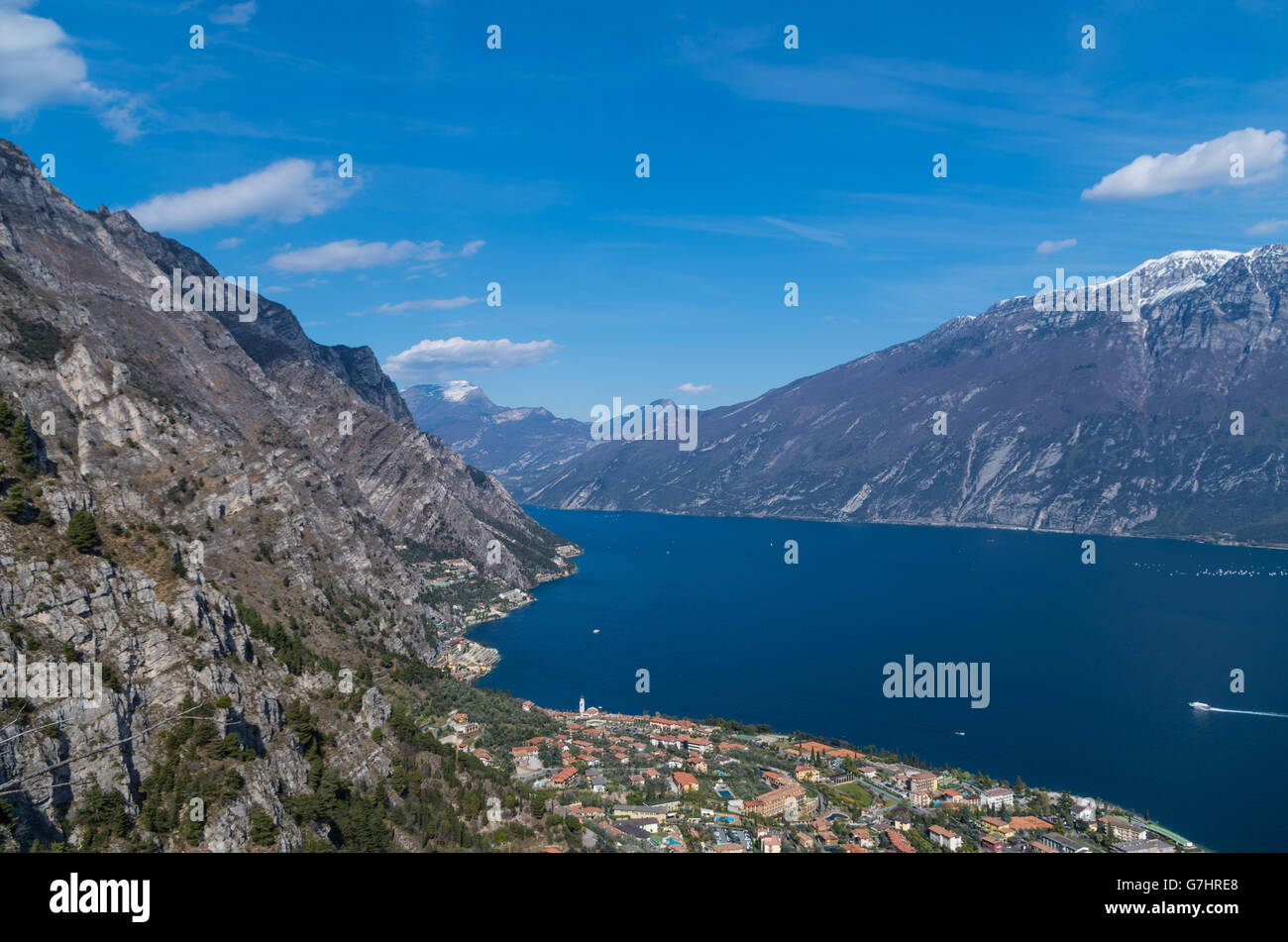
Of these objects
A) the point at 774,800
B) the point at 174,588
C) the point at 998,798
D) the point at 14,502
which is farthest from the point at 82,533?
the point at 998,798

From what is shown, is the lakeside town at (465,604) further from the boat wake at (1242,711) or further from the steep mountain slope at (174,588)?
the boat wake at (1242,711)

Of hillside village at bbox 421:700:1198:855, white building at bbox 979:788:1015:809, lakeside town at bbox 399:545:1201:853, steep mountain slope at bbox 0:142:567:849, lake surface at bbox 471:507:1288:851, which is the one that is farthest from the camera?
lake surface at bbox 471:507:1288:851

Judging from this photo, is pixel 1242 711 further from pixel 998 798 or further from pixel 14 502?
pixel 14 502

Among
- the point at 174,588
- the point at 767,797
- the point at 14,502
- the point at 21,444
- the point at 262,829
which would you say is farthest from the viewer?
the point at 767,797

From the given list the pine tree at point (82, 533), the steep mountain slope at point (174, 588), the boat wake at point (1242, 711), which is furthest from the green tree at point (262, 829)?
the boat wake at point (1242, 711)

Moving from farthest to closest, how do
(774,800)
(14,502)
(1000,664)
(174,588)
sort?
(1000,664), (774,800), (174,588), (14,502)

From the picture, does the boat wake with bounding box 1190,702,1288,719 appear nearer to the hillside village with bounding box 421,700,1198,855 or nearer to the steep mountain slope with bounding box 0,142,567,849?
the hillside village with bounding box 421,700,1198,855

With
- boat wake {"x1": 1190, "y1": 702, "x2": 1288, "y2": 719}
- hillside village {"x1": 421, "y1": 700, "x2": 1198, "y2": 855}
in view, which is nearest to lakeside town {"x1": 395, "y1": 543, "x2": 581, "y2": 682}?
hillside village {"x1": 421, "y1": 700, "x2": 1198, "y2": 855}
